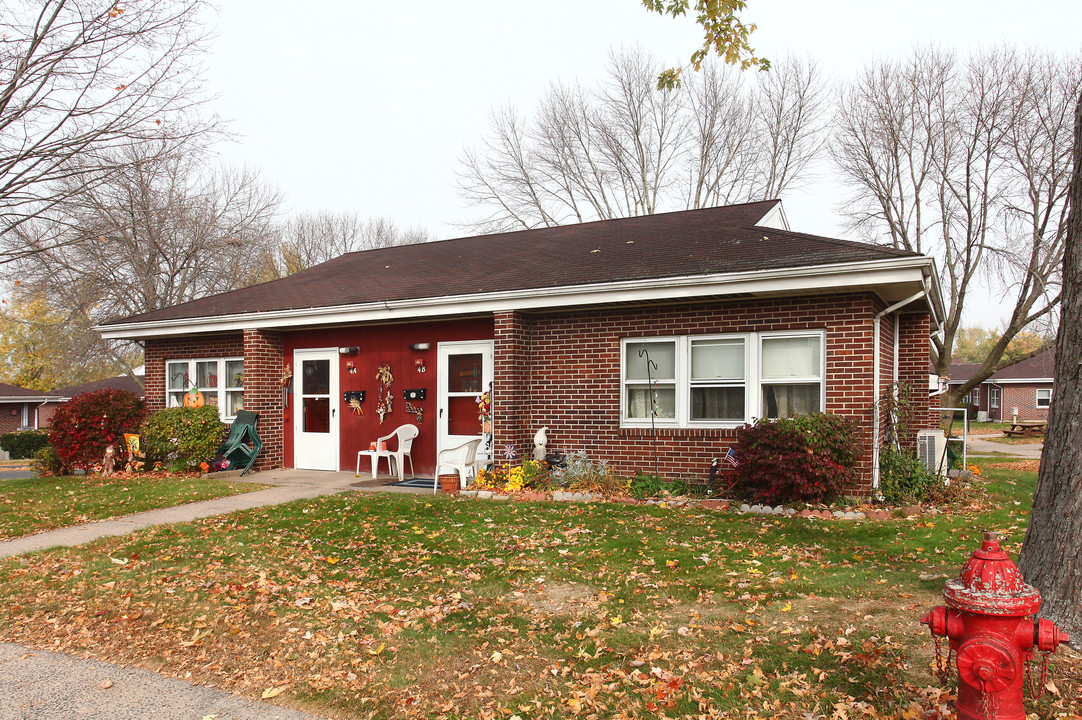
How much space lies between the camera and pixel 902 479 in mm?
9312

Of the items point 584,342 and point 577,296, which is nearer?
point 577,296

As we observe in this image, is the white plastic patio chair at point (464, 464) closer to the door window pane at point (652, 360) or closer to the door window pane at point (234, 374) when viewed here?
the door window pane at point (652, 360)

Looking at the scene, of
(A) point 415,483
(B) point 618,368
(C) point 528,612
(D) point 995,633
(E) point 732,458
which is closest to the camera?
(D) point 995,633

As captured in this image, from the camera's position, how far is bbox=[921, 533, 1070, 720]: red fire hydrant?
2.86 metres

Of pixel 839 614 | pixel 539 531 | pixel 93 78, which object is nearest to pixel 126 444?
pixel 93 78

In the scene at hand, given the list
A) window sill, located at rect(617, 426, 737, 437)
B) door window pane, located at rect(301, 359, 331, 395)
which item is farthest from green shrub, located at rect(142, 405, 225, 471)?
window sill, located at rect(617, 426, 737, 437)

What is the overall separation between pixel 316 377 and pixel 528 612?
900 cm

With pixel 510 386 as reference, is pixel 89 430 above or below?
below

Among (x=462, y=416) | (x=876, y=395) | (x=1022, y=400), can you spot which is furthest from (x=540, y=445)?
(x=1022, y=400)

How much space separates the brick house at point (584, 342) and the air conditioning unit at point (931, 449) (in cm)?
129

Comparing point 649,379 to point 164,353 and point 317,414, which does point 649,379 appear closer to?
point 317,414

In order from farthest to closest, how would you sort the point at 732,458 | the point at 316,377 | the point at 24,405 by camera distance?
the point at 24,405 → the point at 316,377 → the point at 732,458

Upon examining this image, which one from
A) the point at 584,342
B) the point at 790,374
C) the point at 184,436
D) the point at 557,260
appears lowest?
the point at 184,436

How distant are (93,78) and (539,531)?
8.67 metres
